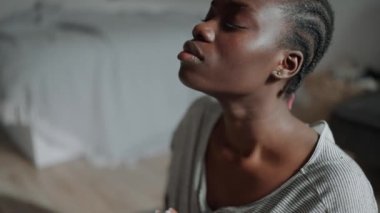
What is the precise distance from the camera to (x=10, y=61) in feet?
5.91

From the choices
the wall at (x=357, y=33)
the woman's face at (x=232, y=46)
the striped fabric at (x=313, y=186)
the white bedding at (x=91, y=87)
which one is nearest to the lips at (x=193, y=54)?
the woman's face at (x=232, y=46)

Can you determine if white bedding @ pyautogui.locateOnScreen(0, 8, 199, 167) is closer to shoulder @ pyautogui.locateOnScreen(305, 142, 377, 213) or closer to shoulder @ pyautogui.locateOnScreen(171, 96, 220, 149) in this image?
shoulder @ pyautogui.locateOnScreen(171, 96, 220, 149)

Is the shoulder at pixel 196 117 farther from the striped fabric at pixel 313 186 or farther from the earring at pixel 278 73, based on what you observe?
the earring at pixel 278 73

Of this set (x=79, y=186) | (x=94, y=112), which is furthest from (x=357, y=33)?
(x=79, y=186)

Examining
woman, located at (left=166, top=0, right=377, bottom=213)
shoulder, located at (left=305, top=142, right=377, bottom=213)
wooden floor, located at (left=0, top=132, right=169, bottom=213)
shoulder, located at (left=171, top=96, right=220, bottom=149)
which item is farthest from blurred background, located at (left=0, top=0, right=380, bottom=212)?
shoulder, located at (left=305, top=142, right=377, bottom=213)

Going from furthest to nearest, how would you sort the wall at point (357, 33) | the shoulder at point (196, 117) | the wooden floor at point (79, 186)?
the wall at point (357, 33)
the wooden floor at point (79, 186)
the shoulder at point (196, 117)

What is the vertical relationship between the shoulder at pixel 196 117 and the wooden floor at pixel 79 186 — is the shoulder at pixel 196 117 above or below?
above

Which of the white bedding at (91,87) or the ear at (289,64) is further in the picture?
the white bedding at (91,87)

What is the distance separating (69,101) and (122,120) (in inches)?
10.0

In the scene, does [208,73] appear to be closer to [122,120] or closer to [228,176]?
[228,176]

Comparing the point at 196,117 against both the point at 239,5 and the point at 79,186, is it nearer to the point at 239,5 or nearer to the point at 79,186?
the point at 239,5

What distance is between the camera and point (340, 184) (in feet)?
2.21

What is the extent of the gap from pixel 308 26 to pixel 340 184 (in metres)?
0.23

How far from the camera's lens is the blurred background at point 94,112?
5.88 feet
